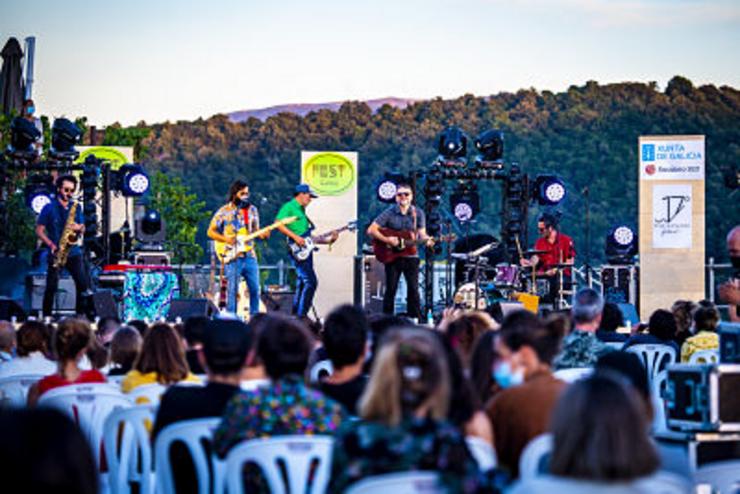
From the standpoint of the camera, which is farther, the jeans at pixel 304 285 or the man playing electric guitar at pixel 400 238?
the jeans at pixel 304 285

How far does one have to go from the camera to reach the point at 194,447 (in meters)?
5.09

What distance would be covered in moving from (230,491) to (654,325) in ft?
17.5

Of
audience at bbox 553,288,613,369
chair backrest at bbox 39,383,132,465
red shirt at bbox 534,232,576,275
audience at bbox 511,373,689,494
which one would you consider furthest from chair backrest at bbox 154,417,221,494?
red shirt at bbox 534,232,576,275

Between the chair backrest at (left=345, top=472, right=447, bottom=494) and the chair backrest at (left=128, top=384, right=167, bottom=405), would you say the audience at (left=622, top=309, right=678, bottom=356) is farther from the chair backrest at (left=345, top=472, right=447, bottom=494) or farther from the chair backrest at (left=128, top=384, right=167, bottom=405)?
the chair backrest at (left=345, top=472, right=447, bottom=494)

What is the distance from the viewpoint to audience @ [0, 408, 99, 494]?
279cm

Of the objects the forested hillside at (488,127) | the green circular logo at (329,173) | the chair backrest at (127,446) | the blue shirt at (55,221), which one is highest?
the forested hillside at (488,127)

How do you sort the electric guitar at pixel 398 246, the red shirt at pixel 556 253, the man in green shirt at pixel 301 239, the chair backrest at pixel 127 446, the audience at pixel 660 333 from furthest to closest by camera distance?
1. the red shirt at pixel 556 253
2. the man in green shirt at pixel 301 239
3. the electric guitar at pixel 398 246
4. the audience at pixel 660 333
5. the chair backrest at pixel 127 446

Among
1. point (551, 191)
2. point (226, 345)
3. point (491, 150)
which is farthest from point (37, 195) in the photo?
point (226, 345)

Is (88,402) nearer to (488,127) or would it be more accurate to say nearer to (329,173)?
(329,173)

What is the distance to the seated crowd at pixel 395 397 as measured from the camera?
3182 mm

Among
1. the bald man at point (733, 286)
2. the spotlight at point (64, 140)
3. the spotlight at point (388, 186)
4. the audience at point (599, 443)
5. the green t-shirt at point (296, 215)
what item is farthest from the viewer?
the spotlight at point (388, 186)

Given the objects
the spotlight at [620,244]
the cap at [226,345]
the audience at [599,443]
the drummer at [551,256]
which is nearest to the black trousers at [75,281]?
the drummer at [551,256]

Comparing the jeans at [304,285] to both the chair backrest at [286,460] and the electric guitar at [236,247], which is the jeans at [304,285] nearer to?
the electric guitar at [236,247]

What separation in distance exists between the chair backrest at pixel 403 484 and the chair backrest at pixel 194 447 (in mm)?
1535
